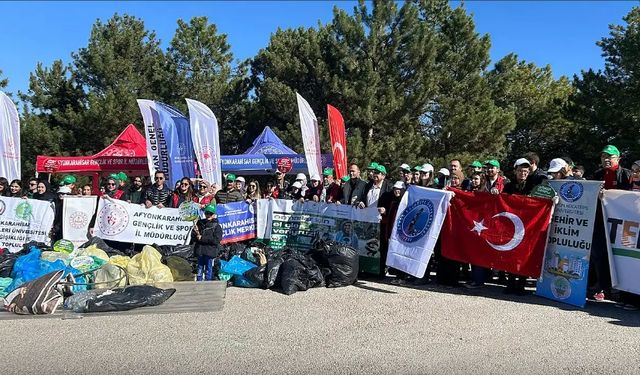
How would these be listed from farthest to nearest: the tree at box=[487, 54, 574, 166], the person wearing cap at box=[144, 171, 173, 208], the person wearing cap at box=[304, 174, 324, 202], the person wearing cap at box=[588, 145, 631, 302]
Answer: the tree at box=[487, 54, 574, 166] < the person wearing cap at box=[304, 174, 324, 202] < the person wearing cap at box=[144, 171, 173, 208] < the person wearing cap at box=[588, 145, 631, 302]

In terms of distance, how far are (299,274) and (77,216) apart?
454 centimetres

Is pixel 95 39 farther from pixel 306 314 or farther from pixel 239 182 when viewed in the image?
pixel 306 314

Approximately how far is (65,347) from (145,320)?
1052mm

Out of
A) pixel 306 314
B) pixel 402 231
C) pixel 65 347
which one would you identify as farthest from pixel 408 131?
pixel 65 347

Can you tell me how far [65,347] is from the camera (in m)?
5.07

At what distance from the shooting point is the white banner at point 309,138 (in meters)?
13.0

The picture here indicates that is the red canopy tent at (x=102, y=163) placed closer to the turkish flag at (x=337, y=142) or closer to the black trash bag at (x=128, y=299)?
the turkish flag at (x=337, y=142)

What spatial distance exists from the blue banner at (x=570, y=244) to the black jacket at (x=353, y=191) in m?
3.12

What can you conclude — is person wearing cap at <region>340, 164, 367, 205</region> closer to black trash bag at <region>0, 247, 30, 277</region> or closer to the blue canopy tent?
black trash bag at <region>0, 247, 30, 277</region>

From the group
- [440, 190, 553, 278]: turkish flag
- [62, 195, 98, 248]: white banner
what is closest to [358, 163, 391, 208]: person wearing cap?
[440, 190, 553, 278]: turkish flag

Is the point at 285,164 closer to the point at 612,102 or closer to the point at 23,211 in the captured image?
the point at 23,211

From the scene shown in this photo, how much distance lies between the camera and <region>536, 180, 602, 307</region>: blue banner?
6582mm

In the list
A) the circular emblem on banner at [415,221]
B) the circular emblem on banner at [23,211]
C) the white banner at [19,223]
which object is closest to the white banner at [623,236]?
the circular emblem on banner at [415,221]

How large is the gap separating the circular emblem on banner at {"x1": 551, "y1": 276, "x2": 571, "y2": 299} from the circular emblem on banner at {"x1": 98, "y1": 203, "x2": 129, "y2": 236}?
22.7 ft
